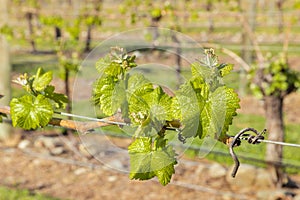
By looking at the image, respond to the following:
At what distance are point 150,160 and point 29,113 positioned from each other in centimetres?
36

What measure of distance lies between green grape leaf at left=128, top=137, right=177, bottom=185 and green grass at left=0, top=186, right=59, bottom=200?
277cm

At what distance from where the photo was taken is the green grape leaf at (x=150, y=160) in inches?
44.0

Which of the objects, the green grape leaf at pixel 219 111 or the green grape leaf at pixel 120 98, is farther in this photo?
the green grape leaf at pixel 120 98

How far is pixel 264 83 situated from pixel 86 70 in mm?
4133

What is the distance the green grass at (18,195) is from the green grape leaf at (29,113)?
2.58 meters

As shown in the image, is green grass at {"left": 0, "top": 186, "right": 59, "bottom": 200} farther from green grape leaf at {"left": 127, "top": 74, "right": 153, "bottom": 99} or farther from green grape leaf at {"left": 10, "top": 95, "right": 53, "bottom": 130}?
green grape leaf at {"left": 127, "top": 74, "right": 153, "bottom": 99}

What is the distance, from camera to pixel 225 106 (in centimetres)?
109

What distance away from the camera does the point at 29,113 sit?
4.16ft

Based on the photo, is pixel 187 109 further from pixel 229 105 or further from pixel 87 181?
pixel 87 181

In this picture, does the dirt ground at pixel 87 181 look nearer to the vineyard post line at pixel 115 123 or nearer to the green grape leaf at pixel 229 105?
the vineyard post line at pixel 115 123

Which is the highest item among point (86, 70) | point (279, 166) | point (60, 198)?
point (86, 70)

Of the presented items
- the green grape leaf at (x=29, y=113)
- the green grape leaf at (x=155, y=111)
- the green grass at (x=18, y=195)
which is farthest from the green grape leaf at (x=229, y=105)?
the green grass at (x=18, y=195)

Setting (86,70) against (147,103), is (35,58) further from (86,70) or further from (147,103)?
(147,103)

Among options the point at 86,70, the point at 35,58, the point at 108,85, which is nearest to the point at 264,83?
the point at 108,85
